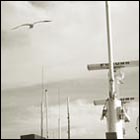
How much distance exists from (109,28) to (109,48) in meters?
1.31

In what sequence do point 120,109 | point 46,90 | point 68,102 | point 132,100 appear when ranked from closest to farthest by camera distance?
point 120,109
point 132,100
point 46,90
point 68,102

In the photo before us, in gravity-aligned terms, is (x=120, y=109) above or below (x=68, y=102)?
below

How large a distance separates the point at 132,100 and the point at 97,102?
5.13 meters

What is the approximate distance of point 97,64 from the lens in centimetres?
3244

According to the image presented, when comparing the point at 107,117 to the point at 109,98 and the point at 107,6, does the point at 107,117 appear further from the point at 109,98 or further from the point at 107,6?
the point at 107,6

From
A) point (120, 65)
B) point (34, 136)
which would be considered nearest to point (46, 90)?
point (120, 65)

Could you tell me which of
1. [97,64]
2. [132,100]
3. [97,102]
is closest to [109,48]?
[97,64]

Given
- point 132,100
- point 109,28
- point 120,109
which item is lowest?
point 120,109

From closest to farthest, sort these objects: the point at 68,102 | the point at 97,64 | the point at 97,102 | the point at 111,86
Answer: the point at 111,86
the point at 97,64
the point at 97,102
the point at 68,102

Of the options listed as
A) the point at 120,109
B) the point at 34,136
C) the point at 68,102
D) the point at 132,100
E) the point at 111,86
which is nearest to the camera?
the point at 34,136

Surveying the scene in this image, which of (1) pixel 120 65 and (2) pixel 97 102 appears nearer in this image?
(1) pixel 120 65

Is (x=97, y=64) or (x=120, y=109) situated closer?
(x=120, y=109)

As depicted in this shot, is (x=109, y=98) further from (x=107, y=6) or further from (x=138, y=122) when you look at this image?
(x=107, y=6)

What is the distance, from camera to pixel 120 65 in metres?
33.5
